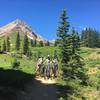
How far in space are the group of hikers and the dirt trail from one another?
120 cm

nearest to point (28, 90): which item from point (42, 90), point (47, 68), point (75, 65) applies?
point (42, 90)

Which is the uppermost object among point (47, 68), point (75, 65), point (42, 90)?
point (75, 65)

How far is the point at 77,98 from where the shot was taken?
2733 cm

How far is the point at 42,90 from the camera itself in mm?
28922

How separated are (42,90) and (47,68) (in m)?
7.10

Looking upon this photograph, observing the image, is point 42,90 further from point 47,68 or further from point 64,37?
point 64,37

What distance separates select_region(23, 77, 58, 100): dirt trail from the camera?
25.9 metres

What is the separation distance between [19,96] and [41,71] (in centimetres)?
1180

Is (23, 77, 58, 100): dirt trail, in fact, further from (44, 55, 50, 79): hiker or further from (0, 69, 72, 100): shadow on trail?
(44, 55, 50, 79): hiker

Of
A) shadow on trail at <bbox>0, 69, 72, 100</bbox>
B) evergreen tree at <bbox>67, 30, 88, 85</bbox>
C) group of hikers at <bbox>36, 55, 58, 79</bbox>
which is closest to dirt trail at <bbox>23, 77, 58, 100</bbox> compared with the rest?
shadow on trail at <bbox>0, 69, 72, 100</bbox>

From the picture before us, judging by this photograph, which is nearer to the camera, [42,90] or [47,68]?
[42,90]

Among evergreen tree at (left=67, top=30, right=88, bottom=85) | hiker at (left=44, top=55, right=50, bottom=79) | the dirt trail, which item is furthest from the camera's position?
evergreen tree at (left=67, top=30, right=88, bottom=85)

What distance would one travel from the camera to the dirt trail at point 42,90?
2594cm

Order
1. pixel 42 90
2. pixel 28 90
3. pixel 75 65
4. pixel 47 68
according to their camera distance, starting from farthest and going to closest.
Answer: pixel 75 65 < pixel 47 68 < pixel 42 90 < pixel 28 90
